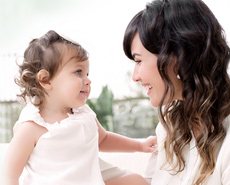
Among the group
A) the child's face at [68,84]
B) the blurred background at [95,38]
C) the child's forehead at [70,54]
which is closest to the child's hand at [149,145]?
the child's face at [68,84]

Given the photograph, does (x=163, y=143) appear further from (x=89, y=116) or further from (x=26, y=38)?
(x=26, y=38)

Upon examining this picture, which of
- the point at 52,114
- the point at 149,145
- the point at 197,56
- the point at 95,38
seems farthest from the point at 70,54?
the point at 95,38

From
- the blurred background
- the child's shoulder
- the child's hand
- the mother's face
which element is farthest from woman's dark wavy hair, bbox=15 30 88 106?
the blurred background

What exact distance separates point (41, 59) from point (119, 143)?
605mm

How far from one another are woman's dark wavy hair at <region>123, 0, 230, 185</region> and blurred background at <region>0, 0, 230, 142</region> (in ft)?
12.6

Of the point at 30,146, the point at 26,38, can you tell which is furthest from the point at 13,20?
the point at 30,146

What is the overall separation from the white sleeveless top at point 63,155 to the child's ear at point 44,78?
0.10 m

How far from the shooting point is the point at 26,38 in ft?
17.1

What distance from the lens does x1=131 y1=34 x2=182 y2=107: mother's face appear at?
1250 millimetres

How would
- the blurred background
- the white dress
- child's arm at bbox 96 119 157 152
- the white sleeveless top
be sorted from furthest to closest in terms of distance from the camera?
1. the blurred background
2. child's arm at bbox 96 119 157 152
3. the white sleeveless top
4. the white dress

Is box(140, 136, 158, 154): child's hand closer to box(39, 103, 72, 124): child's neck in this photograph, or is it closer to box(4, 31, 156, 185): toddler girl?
box(4, 31, 156, 185): toddler girl

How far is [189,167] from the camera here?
1310 mm

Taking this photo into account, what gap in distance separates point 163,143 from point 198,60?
0.45m

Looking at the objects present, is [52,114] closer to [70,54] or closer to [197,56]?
[70,54]
